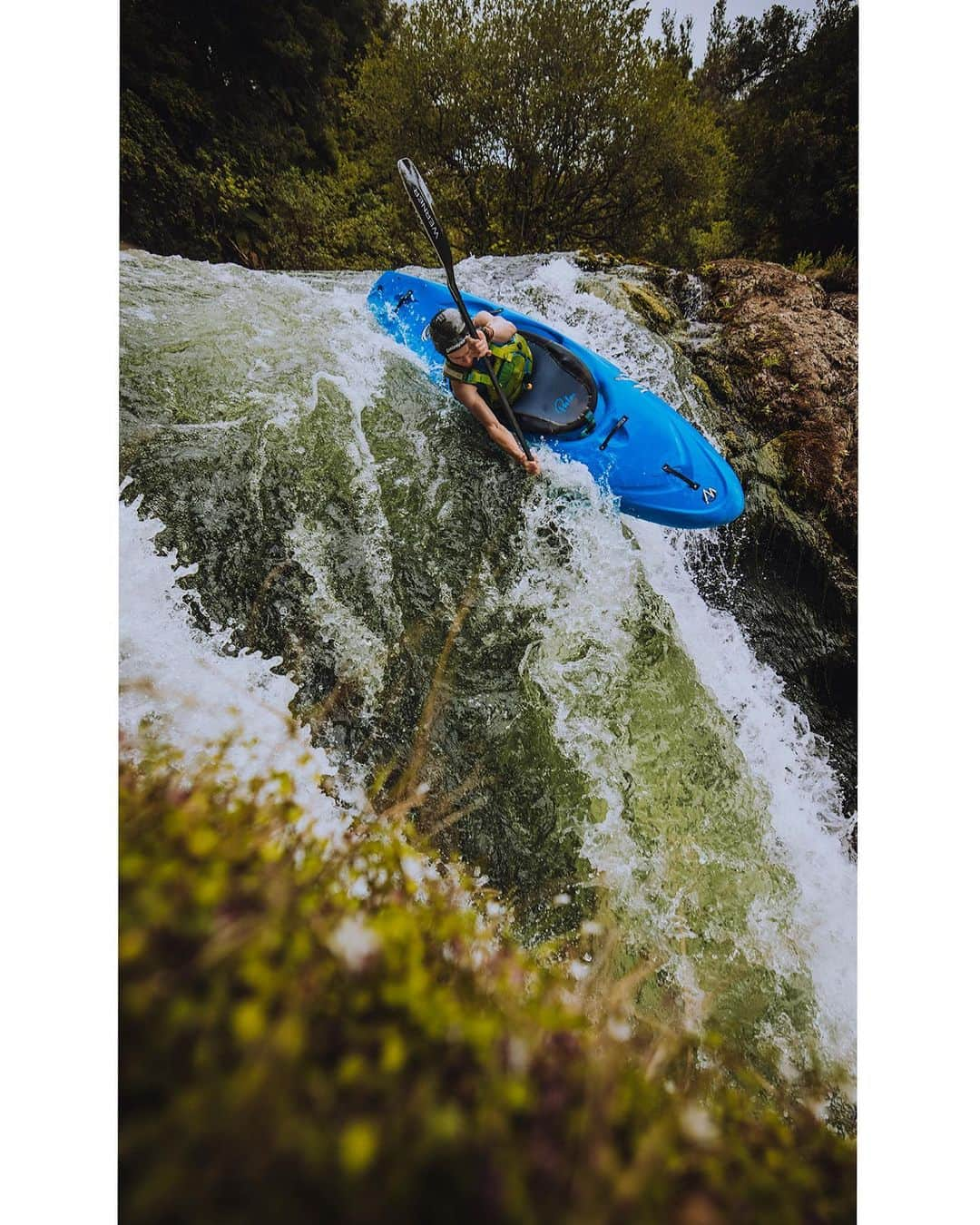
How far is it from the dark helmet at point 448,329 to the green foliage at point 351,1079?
1674 mm

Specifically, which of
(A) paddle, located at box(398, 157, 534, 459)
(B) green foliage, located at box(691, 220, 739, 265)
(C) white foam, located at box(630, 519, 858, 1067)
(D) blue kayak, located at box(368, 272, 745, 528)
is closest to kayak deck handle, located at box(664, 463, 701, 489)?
(D) blue kayak, located at box(368, 272, 745, 528)

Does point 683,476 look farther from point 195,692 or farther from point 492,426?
point 195,692

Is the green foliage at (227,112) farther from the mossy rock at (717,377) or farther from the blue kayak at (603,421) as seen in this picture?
the mossy rock at (717,377)

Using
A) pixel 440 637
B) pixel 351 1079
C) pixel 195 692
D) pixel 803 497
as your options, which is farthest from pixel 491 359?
Answer: pixel 351 1079

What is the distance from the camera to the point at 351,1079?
0.85 m

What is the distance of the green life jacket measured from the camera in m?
2.05

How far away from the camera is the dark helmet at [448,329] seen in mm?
1951

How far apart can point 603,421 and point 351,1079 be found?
2.06 meters

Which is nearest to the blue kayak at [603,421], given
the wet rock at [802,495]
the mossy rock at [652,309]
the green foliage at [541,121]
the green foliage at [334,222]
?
the green foliage at [334,222]
